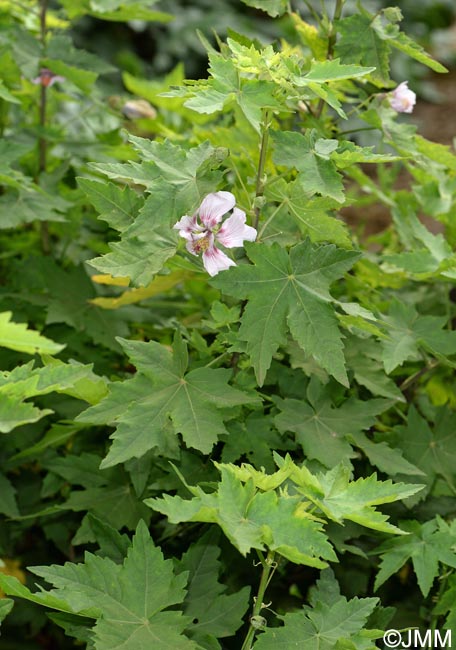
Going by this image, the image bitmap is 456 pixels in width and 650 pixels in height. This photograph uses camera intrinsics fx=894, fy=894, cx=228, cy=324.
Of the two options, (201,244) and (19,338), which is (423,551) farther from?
(19,338)

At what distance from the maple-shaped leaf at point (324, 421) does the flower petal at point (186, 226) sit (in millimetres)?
287

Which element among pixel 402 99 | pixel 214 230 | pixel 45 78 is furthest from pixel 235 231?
pixel 45 78

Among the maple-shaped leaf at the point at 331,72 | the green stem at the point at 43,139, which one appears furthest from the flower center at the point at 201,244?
the green stem at the point at 43,139

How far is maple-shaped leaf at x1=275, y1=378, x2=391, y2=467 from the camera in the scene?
1209 mm

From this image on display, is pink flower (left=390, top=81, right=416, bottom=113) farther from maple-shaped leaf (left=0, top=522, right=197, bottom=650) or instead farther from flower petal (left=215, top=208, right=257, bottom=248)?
maple-shaped leaf (left=0, top=522, right=197, bottom=650)

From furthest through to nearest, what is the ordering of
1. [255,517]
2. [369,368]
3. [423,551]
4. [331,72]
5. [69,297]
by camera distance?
[69,297]
[369,368]
[423,551]
[331,72]
[255,517]

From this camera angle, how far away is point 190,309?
156 cm

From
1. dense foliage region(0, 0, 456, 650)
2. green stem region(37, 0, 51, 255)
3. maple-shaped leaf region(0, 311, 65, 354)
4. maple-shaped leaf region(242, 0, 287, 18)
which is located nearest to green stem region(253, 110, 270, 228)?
dense foliage region(0, 0, 456, 650)

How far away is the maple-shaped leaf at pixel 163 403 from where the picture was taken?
3.58ft

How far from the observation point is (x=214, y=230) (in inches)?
43.7

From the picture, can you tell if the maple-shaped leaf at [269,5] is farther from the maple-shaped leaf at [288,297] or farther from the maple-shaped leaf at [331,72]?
the maple-shaped leaf at [288,297]

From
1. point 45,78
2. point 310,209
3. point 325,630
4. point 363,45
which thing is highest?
point 363,45

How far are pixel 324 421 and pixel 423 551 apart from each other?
0.22 m

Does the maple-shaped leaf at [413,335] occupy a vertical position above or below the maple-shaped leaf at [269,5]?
below
